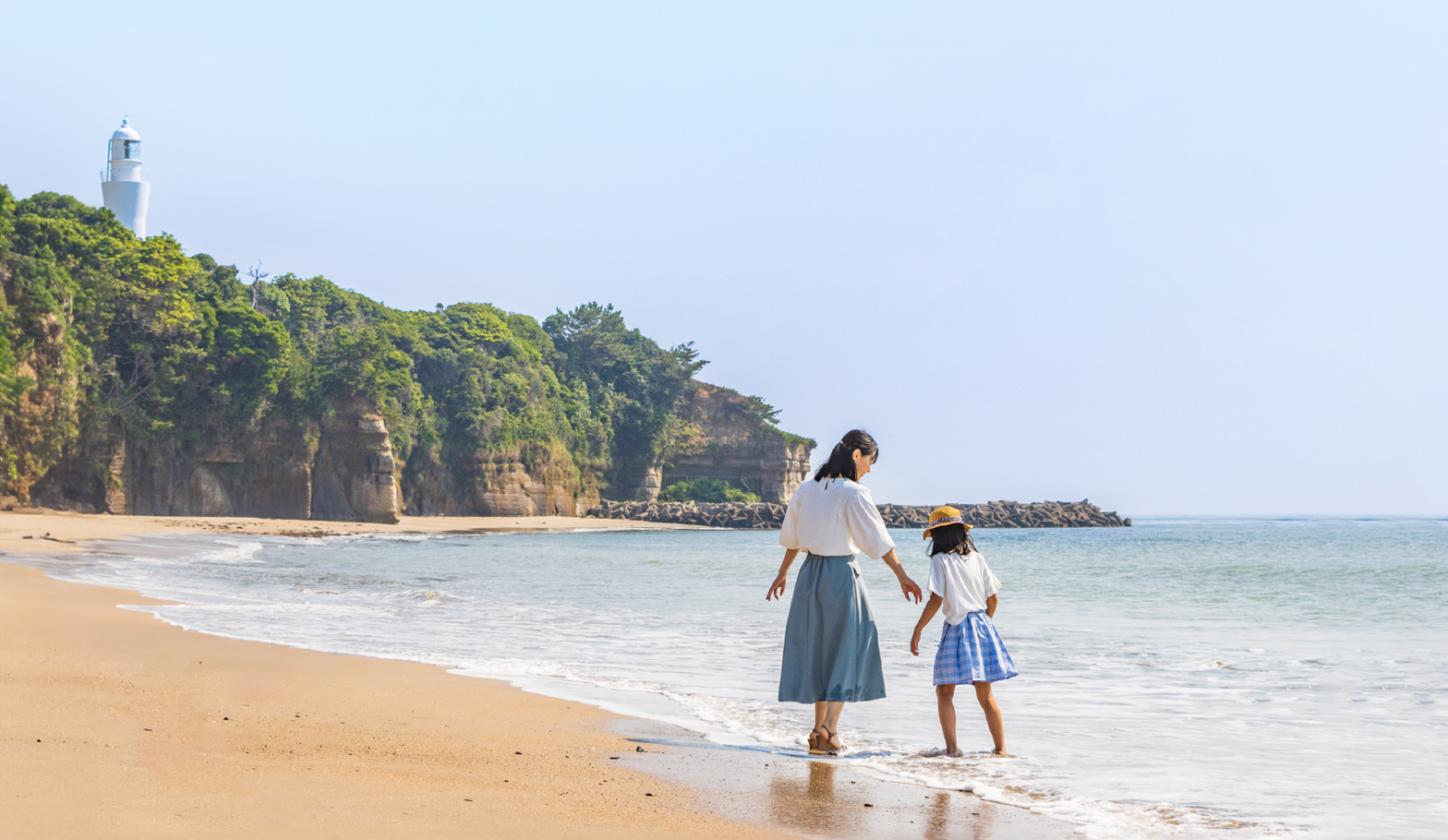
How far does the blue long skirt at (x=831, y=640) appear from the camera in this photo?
523 cm

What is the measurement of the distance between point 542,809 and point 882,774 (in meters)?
1.70

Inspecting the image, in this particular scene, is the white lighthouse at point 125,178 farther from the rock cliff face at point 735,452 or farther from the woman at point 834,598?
the woman at point 834,598

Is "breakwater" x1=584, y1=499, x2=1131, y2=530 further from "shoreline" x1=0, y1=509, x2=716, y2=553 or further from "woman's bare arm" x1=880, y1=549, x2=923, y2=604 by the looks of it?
"woman's bare arm" x1=880, y1=549, x2=923, y2=604

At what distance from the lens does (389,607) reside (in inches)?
493

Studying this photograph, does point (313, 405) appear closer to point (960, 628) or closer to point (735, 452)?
point (735, 452)

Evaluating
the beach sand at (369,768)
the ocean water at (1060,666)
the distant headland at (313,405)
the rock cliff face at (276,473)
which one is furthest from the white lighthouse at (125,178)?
the beach sand at (369,768)

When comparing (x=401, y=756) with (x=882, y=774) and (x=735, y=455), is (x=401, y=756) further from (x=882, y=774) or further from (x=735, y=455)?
(x=735, y=455)

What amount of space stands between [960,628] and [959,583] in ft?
0.76

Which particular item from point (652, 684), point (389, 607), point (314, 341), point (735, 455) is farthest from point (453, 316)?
point (652, 684)

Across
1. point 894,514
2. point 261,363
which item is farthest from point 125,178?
point 894,514

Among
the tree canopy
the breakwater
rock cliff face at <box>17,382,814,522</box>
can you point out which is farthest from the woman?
the breakwater

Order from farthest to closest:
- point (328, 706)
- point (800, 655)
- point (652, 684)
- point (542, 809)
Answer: point (652, 684), point (328, 706), point (800, 655), point (542, 809)

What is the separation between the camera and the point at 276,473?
4778 centimetres

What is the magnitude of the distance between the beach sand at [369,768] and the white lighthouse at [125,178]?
5715cm
